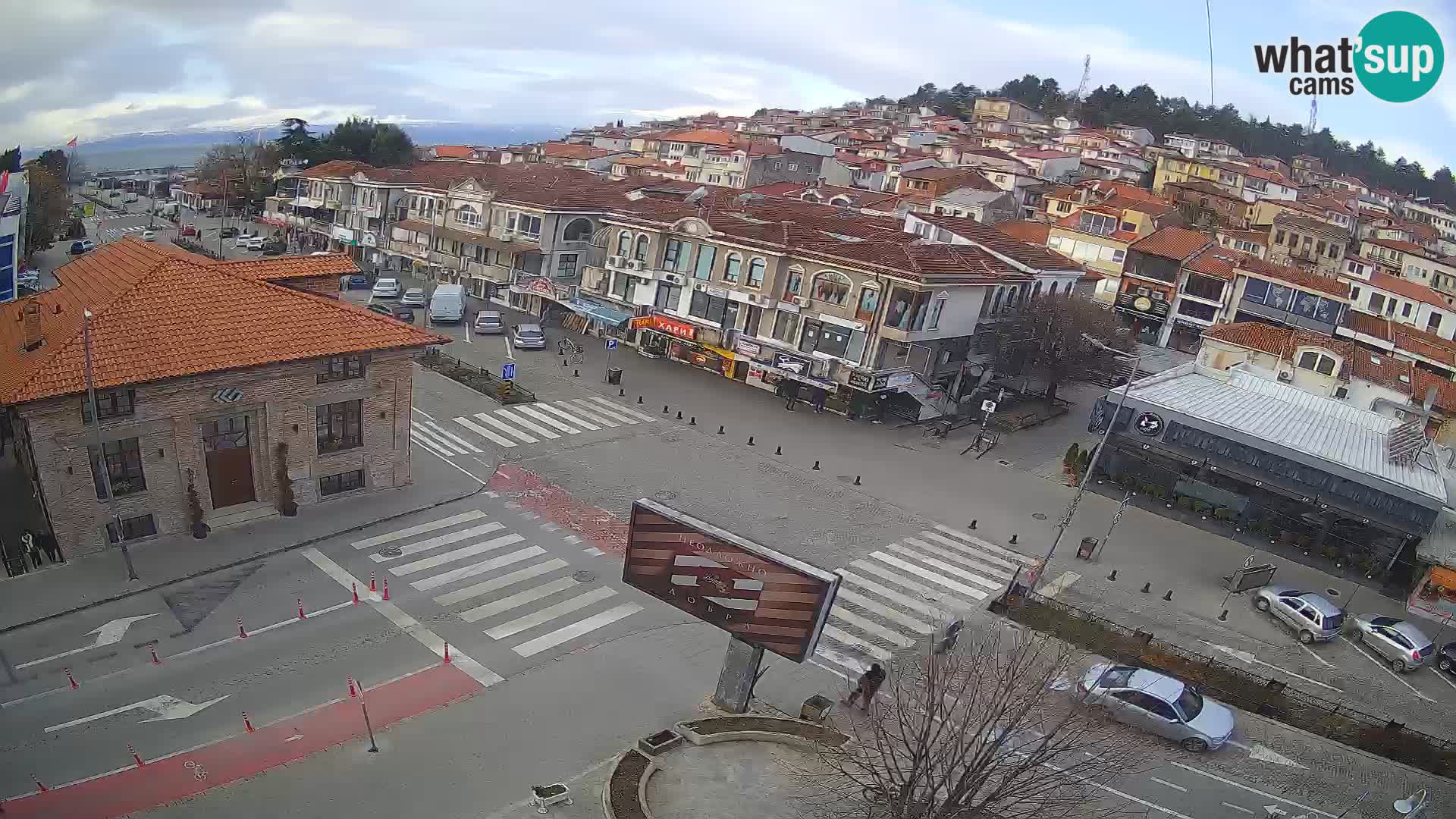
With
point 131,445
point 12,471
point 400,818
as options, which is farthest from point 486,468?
point 400,818

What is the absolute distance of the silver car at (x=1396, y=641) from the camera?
24.8 m

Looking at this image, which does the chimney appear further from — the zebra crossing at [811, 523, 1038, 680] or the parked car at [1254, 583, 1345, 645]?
the parked car at [1254, 583, 1345, 645]

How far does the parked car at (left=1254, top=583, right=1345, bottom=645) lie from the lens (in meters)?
25.7

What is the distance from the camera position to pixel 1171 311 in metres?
59.2

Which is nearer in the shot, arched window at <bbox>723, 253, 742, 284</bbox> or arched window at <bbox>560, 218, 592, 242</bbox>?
arched window at <bbox>723, 253, 742, 284</bbox>

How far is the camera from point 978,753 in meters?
12.6

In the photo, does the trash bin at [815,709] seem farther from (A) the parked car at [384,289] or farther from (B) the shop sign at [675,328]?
(A) the parked car at [384,289]

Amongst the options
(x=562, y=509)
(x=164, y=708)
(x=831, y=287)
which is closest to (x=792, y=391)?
(x=831, y=287)

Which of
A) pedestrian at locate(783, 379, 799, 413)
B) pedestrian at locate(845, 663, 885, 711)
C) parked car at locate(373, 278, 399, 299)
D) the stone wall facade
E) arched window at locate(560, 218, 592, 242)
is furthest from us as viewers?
parked car at locate(373, 278, 399, 299)

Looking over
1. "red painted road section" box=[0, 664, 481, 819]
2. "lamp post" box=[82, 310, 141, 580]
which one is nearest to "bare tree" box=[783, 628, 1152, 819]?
"red painted road section" box=[0, 664, 481, 819]

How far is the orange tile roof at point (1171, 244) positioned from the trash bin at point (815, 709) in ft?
181

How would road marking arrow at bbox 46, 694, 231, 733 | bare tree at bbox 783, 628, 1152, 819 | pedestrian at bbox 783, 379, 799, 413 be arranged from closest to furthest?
bare tree at bbox 783, 628, 1152, 819 < road marking arrow at bbox 46, 694, 231, 733 < pedestrian at bbox 783, 379, 799, 413

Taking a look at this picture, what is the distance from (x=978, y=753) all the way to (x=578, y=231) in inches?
1863

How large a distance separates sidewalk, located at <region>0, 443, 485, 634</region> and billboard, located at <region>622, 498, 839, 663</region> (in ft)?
41.4
